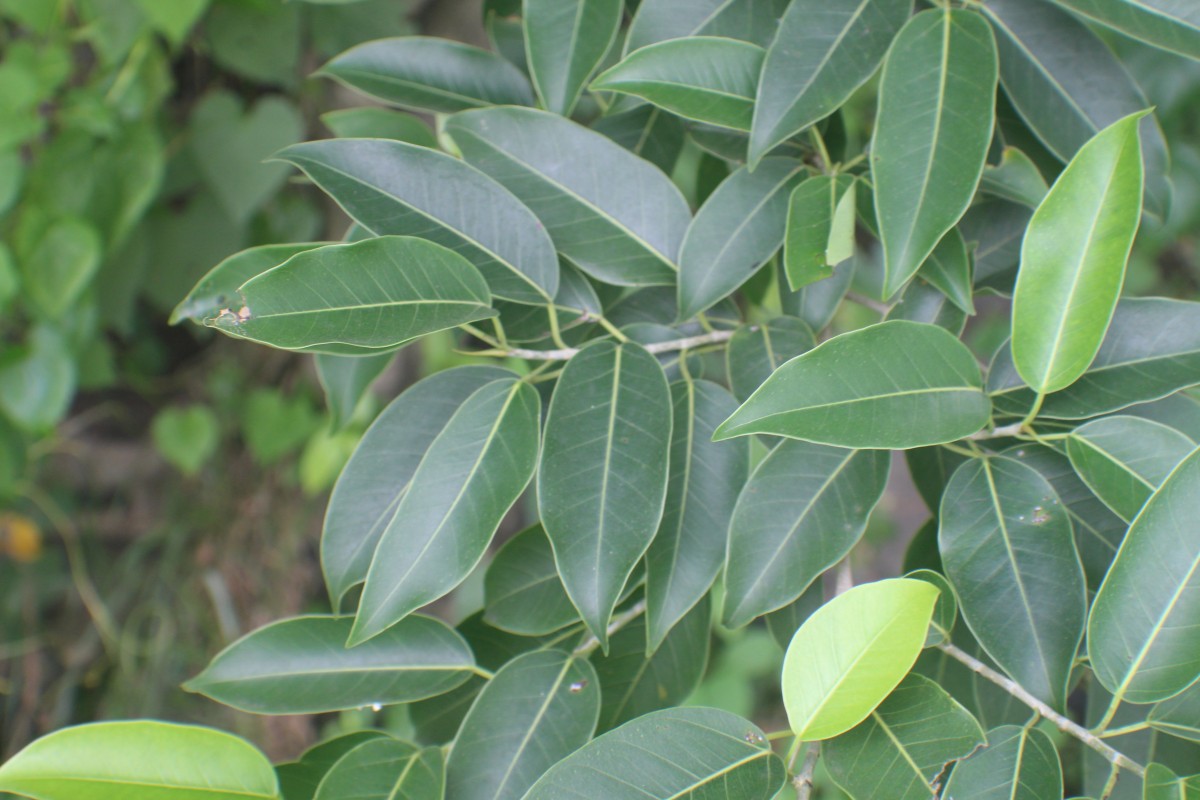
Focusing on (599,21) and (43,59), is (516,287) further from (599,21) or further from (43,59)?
(43,59)

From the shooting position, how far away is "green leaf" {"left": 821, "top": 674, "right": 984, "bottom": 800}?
43cm

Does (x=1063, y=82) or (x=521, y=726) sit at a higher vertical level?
(x=1063, y=82)

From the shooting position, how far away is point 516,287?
1.77 ft

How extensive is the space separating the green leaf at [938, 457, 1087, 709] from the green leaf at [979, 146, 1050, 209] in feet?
0.60

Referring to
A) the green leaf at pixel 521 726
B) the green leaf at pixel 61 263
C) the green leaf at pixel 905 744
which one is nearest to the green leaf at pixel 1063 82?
the green leaf at pixel 905 744

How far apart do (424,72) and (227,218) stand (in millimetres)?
941

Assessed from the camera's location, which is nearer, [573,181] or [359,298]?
[359,298]

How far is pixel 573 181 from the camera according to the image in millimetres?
575

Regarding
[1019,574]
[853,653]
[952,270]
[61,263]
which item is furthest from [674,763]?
[61,263]

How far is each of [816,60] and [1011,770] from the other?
416mm

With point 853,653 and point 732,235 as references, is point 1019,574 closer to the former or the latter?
point 853,653

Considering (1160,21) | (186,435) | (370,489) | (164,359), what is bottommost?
(186,435)

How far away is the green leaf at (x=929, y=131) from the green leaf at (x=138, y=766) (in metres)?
0.44

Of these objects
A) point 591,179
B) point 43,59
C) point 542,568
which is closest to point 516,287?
point 591,179
